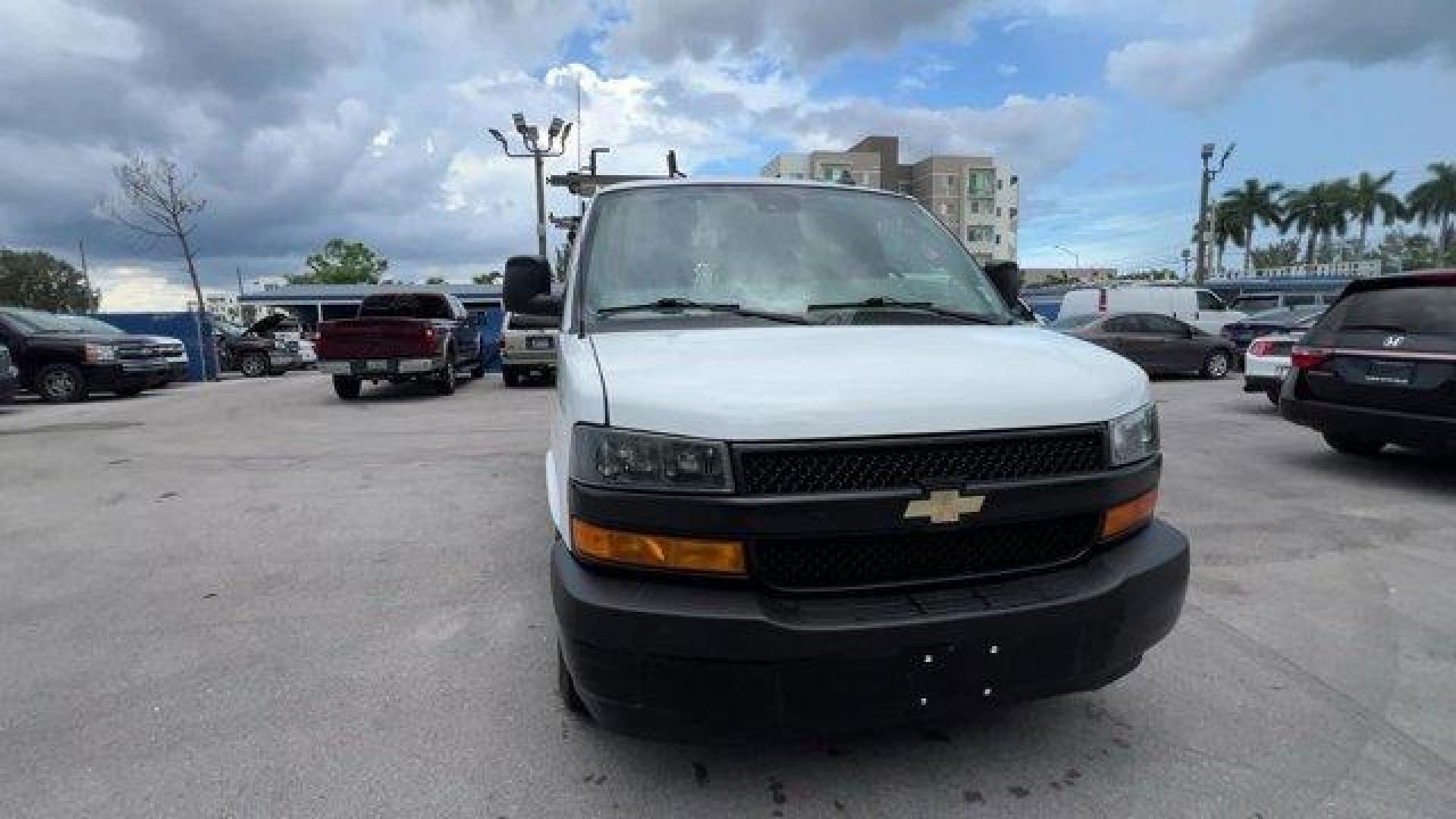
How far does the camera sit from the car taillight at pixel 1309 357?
6.55 meters

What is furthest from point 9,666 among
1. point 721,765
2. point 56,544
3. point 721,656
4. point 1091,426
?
point 1091,426

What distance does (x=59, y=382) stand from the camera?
14031 mm

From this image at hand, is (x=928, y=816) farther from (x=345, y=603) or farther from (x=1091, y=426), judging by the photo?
(x=345, y=603)

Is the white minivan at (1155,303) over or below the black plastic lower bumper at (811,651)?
over

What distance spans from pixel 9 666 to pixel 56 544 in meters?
2.18

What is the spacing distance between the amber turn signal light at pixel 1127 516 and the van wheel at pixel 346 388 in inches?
522

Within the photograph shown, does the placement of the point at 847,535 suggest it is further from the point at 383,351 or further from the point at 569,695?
the point at 383,351

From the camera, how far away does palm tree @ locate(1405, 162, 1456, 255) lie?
231ft

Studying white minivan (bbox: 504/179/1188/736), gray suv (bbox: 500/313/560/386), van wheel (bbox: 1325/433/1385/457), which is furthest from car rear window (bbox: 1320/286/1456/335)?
gray suv (bbox: 500/313/560/386)

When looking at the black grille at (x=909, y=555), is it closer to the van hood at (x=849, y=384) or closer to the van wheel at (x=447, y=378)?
the van hood at (x=849, y=384)

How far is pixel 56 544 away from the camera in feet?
17.0

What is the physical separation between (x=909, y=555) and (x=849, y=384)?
0.49m

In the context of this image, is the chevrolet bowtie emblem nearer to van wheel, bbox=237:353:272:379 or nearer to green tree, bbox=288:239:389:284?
van wheel, bbox=237:353:272:379

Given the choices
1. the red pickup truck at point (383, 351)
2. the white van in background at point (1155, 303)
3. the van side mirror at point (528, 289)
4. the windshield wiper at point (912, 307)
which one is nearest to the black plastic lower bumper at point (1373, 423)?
the windshield wiper at point (912, 307)
